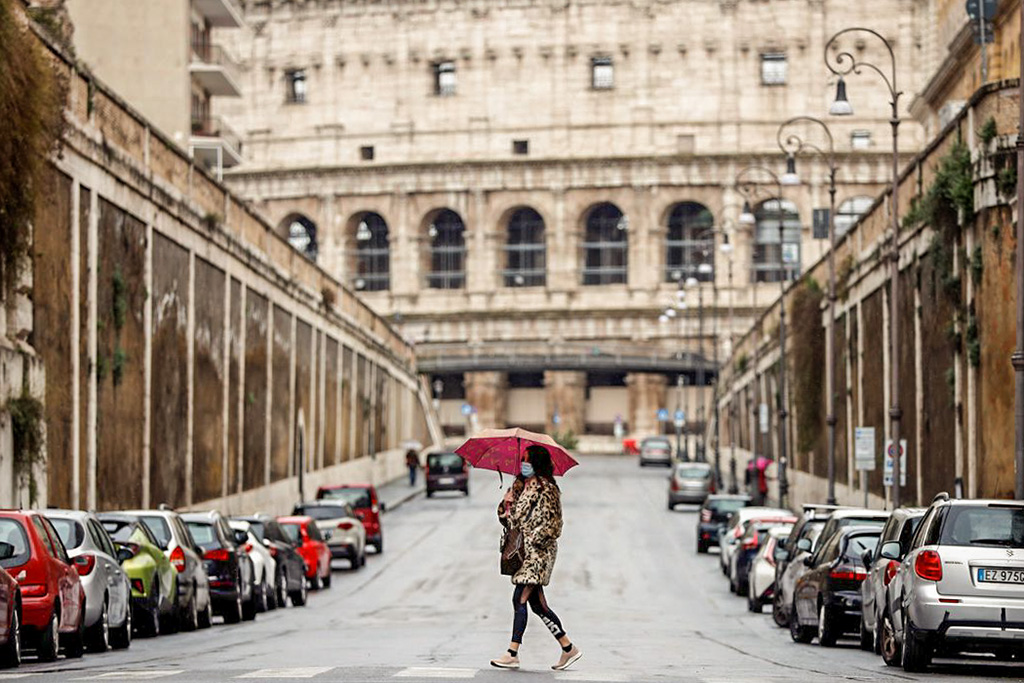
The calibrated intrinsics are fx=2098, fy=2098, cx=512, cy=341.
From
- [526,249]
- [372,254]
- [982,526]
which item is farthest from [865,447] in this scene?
[372,254]

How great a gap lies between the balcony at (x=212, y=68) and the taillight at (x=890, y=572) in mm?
53986

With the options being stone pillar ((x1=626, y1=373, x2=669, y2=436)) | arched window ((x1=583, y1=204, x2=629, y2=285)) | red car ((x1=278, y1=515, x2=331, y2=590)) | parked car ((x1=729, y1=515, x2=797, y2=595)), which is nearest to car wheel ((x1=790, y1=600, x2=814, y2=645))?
parked car ((x1=729, y1=515, x2=797, y2=595))

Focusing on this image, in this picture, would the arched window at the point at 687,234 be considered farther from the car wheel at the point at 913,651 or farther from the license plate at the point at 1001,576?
the license plate at the point at 1001,576

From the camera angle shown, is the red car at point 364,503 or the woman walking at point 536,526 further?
the red car at point 364,503

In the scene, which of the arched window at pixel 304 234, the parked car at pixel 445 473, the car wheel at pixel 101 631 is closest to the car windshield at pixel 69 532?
the car wheel at pixel 101 631

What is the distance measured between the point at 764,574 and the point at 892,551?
12480mm

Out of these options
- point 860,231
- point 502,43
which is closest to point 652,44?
point 502,43

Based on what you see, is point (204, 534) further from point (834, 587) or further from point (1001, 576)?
point (1001, 576)

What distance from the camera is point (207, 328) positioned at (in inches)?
1784

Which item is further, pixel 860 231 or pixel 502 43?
pixel 502 43

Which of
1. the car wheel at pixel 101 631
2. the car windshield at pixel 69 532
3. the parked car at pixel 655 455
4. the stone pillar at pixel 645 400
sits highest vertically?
the stone pillar at pixel 645 400

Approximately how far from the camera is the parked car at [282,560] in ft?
107

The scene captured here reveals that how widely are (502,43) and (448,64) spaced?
3.42 meters

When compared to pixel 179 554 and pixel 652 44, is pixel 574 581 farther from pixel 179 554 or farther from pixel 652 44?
pixel 652 44
